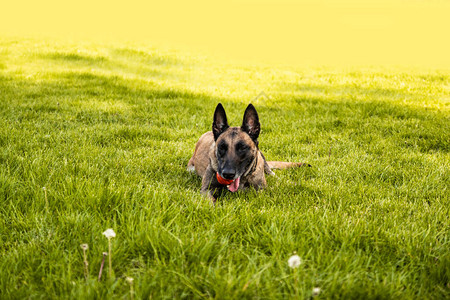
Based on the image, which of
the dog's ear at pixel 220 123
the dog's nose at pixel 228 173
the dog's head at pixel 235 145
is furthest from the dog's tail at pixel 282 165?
the dog's nose at pixel 228 173

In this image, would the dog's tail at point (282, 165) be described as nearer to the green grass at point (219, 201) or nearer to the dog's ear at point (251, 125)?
the green grass at point (219, 201)

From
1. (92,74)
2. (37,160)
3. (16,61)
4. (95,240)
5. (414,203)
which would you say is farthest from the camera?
(16,61)

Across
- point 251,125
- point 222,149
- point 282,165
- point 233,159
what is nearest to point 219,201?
point 233,159

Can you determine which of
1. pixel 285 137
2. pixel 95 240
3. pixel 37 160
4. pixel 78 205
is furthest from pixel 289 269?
pixel 285 137

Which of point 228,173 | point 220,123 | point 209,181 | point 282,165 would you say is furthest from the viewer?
point 282,165

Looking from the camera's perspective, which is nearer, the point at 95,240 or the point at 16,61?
the point at 95,240

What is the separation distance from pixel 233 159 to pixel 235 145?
0.63ft

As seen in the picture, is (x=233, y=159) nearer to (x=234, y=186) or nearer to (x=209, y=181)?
(x=234, y=186)

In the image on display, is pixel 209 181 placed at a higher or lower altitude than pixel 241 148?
lower

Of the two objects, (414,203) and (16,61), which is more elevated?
(16,61)

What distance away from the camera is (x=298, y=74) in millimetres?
14758

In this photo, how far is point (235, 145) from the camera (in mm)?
4195

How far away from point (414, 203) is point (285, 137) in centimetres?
313

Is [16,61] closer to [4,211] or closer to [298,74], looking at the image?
[298,74]
